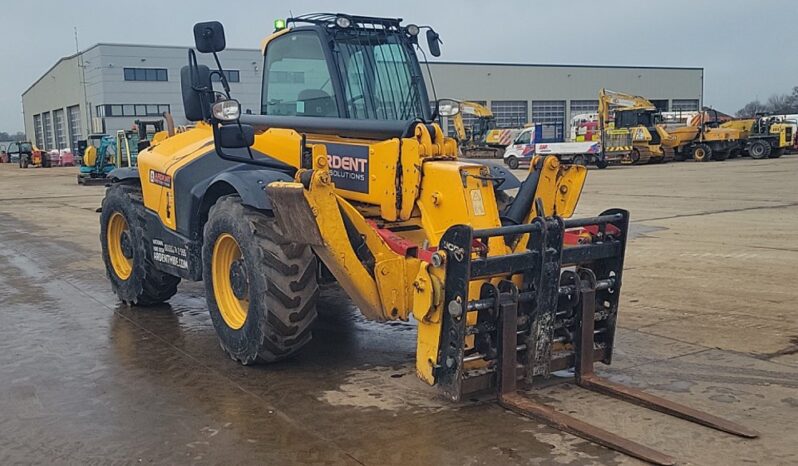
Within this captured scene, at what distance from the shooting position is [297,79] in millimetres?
5969

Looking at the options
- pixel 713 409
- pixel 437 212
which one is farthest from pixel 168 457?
pixel 713 409

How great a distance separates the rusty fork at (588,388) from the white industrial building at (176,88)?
165 ft

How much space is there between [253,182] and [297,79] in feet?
3.45

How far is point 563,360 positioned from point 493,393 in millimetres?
486

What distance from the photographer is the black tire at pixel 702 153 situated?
35.7 m

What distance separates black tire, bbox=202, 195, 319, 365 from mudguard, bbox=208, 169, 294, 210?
115 millimetres

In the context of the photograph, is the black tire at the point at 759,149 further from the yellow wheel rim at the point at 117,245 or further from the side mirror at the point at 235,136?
the side mirror at the point at 235,136

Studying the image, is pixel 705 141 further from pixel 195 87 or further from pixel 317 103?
pixel 195 87

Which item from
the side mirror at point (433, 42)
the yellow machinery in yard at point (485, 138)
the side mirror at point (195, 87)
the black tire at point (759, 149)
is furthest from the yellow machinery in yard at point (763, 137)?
the side mirror at point (195, 87)

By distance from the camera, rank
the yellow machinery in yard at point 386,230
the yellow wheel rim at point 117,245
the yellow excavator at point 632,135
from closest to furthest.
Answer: the yellow machinery in yard at point 386,230, the yellow wheel rim at point 117,245, the yellow excavator at point 632,135

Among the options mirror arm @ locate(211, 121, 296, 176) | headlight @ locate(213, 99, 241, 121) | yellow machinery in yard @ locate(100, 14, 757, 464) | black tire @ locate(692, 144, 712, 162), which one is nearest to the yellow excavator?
black tire @ locate(692, 144, 712, 162)

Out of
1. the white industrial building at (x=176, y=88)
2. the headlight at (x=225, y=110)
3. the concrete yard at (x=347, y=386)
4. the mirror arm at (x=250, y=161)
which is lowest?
the concrete yard at (x=347, y=386)

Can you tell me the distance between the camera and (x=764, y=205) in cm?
1574

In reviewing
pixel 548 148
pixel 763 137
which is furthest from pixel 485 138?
pixel 763 137
